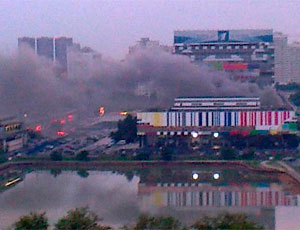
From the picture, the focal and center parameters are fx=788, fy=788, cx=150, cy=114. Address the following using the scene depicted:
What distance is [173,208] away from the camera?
5.38 meters

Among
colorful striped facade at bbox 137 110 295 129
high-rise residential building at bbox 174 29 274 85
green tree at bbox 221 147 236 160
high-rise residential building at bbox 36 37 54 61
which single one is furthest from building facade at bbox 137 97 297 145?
high-rise residential building at bbox 36 37 54 61

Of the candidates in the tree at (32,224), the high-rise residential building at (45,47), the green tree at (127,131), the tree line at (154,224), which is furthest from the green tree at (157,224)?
the high-rise residential building at (45,47)

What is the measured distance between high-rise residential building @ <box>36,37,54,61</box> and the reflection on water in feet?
16.7

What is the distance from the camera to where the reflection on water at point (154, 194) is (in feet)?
16.8

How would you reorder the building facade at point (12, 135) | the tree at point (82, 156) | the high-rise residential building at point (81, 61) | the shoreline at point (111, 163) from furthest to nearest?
the high-rise residential building at point (81, 61) < the building facade at point (12, 135) < the tree at point (82, 156) < the shoreline at point (111, 163)

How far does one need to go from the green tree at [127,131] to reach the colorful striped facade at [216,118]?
0.21 meters

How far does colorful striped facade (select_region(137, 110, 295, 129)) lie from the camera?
28.6 feet

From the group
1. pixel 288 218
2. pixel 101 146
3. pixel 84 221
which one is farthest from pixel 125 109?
pixel 84 221

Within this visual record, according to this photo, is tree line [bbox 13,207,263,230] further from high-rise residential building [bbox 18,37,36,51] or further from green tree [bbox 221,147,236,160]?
high-rise residential building [bbox 18,37,36,51]

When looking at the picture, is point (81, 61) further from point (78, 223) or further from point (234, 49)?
point (78, 223)

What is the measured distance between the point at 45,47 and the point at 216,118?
476 centimetres

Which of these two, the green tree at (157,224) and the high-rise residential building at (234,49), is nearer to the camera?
the green tree at (157,224)

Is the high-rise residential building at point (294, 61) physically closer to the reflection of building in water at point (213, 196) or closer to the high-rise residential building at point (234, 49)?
the high-rise residential building at point (234, 49)

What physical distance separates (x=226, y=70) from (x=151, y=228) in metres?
8.59
